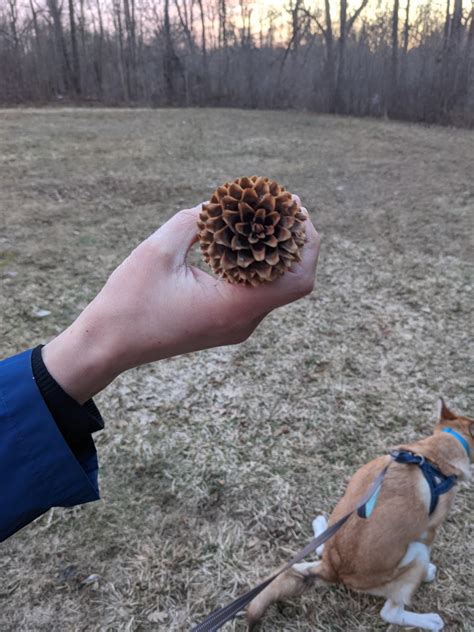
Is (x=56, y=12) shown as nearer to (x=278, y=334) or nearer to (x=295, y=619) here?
(x=278, y=334)

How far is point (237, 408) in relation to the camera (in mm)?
3877

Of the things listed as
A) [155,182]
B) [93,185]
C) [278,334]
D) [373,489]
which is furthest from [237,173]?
[373,489]

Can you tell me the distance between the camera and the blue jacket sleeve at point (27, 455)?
94 centimetres

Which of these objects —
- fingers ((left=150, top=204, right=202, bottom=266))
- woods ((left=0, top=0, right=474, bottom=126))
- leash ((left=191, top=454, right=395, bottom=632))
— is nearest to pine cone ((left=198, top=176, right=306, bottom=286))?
fingers ((left=150, top=204, right=202, bottom=266))

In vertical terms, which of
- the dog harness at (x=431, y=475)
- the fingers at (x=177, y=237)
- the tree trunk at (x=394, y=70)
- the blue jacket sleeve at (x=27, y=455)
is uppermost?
the tree trunk at (x=394, y=70)

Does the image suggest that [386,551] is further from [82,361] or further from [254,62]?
[254,62]

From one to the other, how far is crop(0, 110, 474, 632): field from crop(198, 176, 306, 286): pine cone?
2.21 metres

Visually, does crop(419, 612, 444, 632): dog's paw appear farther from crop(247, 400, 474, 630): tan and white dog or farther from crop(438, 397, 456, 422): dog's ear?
crop(438, 397, 456, 422): dog's ear

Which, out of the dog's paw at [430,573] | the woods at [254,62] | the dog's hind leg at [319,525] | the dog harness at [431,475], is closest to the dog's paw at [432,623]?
the dog's paw at [430,573]

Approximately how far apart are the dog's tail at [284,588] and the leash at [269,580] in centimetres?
7

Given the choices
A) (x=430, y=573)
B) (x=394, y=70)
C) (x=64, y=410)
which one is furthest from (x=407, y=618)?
(x=394, y=70)

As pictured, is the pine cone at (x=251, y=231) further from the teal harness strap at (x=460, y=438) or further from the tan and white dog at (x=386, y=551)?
the teal harness strap at (x=460, y=438)

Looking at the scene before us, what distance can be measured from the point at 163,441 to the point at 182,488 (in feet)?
1.50

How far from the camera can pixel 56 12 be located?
2266 centimetres
